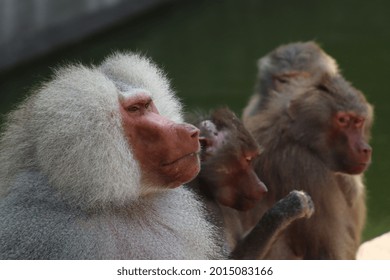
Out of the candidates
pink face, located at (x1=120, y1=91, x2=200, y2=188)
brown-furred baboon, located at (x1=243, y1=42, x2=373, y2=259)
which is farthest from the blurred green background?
pink face, located at (x1=120, y1=91, x2=200, y2=188)

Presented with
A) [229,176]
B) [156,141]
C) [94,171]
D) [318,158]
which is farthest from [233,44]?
[94,171]

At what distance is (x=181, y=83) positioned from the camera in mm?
6445

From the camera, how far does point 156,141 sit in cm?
231

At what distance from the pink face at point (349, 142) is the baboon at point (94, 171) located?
45.7 inches

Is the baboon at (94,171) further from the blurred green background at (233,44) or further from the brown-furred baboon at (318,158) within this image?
the blurred green background at (233,44)

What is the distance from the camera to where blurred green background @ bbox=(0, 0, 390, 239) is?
20.0 feet

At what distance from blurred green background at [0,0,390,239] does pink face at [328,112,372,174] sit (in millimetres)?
1625

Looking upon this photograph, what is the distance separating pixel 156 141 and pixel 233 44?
5151 mm

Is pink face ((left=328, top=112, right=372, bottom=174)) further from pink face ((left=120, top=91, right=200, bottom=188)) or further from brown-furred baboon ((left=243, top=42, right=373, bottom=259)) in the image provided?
pink face ((left=120, top=91, right=200, bottom=188))

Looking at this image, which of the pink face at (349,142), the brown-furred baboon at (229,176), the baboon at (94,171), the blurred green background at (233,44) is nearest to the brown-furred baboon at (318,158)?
the pink face at (349,142)

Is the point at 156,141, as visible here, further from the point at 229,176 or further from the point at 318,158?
the point at 318,158

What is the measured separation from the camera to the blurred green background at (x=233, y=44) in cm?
609
